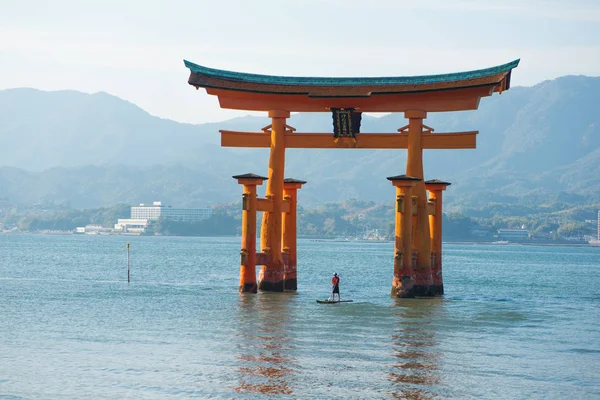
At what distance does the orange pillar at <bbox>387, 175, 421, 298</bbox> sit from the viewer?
41156 millimetres

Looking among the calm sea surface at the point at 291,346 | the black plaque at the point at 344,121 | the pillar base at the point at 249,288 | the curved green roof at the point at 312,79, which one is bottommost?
the calm sea surface at the point at 291,346

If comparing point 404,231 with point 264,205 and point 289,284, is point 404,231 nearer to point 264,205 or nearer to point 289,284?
point 264,205

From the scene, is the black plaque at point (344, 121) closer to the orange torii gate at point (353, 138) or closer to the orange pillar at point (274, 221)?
the orange torii gate at point (353, 138)

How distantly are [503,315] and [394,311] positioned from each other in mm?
4635

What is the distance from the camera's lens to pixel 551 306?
46375 mm

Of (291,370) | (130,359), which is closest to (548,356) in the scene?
(291,370)

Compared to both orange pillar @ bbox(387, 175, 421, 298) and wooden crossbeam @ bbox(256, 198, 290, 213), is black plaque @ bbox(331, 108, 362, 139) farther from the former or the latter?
wooden crossbeam @ bbox(256, 198, 290, 213)

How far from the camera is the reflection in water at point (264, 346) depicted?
22359 mm

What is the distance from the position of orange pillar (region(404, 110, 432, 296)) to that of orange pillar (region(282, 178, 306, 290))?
569 cm

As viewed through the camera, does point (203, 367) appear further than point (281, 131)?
No

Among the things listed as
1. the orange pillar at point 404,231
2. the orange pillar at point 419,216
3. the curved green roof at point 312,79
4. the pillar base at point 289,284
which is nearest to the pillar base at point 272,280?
the pillar base at point 289,284

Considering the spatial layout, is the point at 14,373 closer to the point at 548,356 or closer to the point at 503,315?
the point at 548,356

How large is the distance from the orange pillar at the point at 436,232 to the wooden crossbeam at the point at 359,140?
2661mm

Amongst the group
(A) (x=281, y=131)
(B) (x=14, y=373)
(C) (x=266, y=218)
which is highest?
(A) (x=281, y=131)
